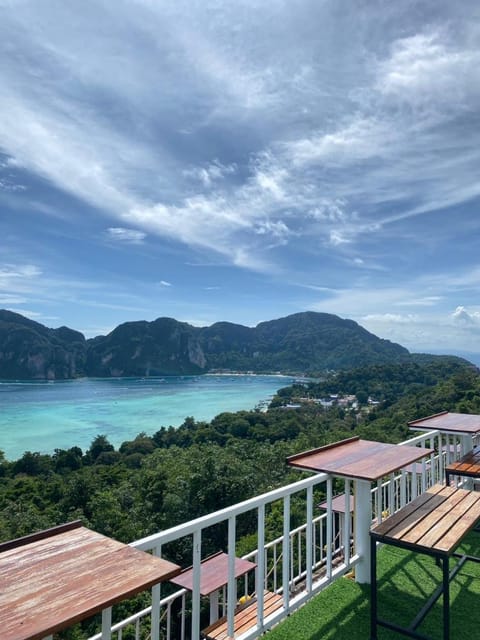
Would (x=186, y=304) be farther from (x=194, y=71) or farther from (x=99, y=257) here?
(x=194, y=71)

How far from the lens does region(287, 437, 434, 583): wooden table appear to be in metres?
2.17

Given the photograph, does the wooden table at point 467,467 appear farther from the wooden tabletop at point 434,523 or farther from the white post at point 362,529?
the white post at point 362,529

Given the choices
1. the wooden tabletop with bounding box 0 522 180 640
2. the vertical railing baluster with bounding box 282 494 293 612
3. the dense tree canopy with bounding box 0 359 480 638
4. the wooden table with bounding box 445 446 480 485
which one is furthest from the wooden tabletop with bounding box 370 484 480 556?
the dense tree canopy with bounding box 0 359 480 638

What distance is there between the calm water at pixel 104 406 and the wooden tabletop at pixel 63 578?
4323 centimetres

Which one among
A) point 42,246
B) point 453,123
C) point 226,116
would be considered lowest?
point 453,123

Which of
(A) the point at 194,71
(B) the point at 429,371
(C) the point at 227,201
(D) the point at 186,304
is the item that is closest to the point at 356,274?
(C) the point at 227,201

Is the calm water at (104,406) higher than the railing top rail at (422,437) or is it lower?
lower

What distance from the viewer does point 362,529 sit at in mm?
2438

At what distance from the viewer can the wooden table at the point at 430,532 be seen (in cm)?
179

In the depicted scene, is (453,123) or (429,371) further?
(429,371)

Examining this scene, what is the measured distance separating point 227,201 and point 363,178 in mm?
4140

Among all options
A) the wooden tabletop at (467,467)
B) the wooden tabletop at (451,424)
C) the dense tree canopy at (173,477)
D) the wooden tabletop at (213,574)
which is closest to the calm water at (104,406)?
the dense tree canopy at (173,477)

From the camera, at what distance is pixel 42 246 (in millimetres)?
27859

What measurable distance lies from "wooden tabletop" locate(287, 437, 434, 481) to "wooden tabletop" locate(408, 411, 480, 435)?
1050mm
